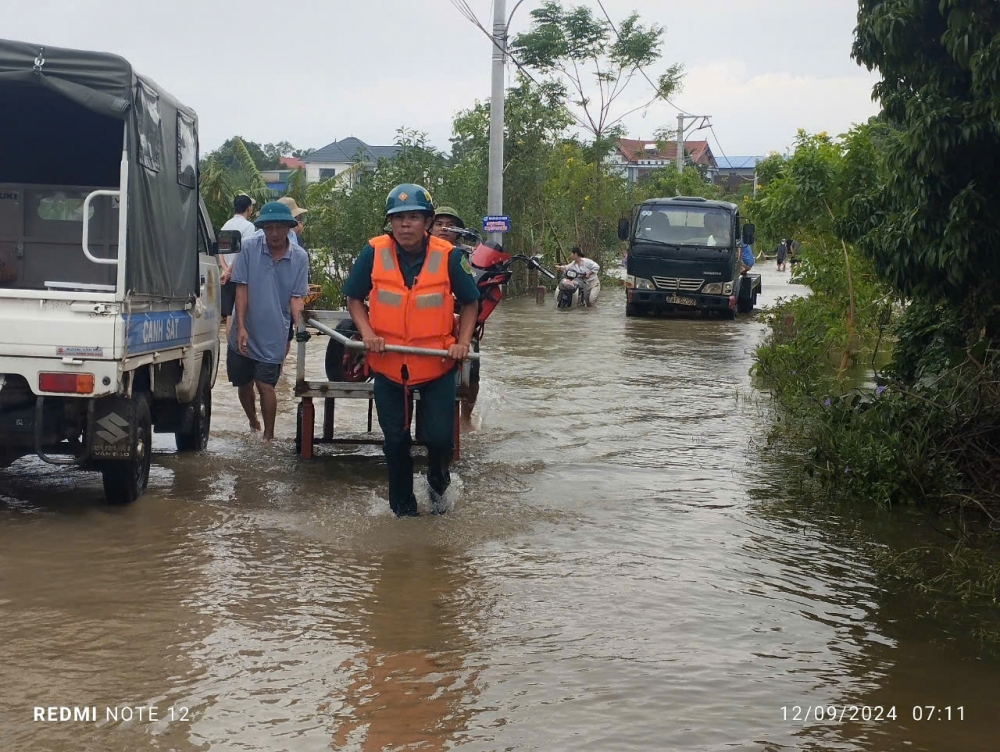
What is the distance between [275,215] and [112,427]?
100 inches

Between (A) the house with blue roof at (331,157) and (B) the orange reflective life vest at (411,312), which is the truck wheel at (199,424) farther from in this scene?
(A) the house with blue roof at (331,157)

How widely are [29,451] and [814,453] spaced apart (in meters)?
4.83

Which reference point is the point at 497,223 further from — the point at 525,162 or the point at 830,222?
the point at 525,162

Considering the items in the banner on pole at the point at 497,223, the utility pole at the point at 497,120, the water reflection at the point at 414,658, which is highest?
the utility pole at the point at 497,120

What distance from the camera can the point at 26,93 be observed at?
8531 mm

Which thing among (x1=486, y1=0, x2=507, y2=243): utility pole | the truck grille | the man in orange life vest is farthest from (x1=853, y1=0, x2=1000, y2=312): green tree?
the truck grille

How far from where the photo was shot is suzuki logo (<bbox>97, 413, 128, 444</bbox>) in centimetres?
682

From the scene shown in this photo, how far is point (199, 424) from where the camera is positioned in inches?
361

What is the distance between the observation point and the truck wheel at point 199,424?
9.08 m

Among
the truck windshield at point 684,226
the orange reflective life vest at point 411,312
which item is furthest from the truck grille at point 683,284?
the orange reflective life vest at point 411,312

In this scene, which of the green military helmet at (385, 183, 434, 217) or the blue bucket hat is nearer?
the green military helmet at (385, 183, 434, 217)

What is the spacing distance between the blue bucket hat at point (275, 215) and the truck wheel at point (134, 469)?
2.02m
